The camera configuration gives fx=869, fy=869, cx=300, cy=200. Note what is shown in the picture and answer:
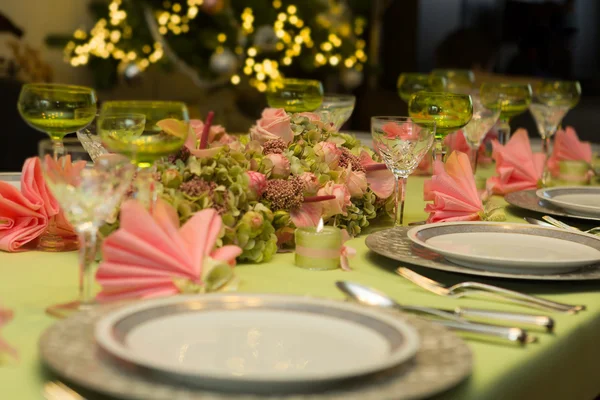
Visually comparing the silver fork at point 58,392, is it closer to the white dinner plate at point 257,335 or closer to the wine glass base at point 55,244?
the white dinner plate at point 257,335

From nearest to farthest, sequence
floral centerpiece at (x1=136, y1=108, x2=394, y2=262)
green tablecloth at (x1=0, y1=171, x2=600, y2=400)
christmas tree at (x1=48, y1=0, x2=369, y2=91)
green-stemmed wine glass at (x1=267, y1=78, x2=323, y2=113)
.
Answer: green tablecloth at (x1=0, y1=171, x2=600, y2=400) < floral centerpiece at (x1=136, y1=108, x2=394, y2=262) < green-stemmed wine glass at (x1=267, y1=78, x2=323, y2=113) < christmas tree at (x1=48, y1=0, x2=369, y2=91)

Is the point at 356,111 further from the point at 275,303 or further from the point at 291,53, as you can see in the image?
the point at 275,303

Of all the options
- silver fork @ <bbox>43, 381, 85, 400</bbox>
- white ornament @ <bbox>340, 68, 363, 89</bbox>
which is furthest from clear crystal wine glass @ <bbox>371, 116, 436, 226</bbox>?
white ornament @ <bbox>340, 68, 363, 89</bbox>

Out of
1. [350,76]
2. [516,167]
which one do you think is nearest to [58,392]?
[516,167]

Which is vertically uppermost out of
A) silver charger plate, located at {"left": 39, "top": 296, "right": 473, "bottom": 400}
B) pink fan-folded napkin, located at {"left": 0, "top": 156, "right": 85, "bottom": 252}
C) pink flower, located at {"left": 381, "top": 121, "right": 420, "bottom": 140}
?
pink flower, located at {"left": 381, "top": 121, "right": 420, "bottom": 140}

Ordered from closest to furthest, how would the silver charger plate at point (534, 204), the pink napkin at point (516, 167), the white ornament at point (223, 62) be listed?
the silver charger plate at point (534, 204)
the pink napkin at point (516, 167)
the white ornament at point (223, 62)

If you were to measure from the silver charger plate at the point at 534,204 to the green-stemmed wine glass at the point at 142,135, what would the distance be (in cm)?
76

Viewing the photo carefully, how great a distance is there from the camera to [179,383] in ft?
2.00

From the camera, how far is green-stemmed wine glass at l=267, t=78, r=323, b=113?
1679mm

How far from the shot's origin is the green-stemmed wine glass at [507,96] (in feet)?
6.25

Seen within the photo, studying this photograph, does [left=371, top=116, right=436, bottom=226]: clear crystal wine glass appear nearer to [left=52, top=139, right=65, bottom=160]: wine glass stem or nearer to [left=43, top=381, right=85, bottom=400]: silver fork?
[left=52, top=139, right=65, bottom=160]: wine glass stem

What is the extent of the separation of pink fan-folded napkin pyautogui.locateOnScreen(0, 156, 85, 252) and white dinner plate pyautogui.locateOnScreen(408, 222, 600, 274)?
1.59ft

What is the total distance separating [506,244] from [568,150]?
105cm

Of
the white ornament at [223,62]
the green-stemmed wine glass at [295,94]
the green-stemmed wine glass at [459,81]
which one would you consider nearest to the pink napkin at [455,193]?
the green-stemmed wine glass at [295,94]
